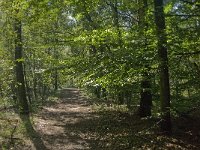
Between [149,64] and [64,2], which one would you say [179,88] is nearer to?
[149,64]

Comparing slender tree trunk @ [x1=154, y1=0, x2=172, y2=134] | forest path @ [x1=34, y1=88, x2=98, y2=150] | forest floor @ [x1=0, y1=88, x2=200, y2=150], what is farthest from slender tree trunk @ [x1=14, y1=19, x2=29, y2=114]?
slender tree trunk @ [x1=154, y1=0, x2=172, y2=134]

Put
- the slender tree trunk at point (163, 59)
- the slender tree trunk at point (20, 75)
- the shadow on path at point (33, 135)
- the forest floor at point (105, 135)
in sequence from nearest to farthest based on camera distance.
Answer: the slender tree trunk at point (163, 59) < the forest floor at point (105, 135) < the shadow on path at point (33, 135) < the slender tree trunk at point (20, 75)

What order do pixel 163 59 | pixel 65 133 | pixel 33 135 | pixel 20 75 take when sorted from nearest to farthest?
pixel 163 59
pixel 33 135
pixel 65 133
pixel 20 75

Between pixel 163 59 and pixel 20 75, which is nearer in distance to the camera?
pixel 163 59

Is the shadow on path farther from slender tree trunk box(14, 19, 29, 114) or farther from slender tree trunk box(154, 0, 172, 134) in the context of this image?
slender tree trunk box(154, 0, 172, 134)

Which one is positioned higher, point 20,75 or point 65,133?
point 20,75

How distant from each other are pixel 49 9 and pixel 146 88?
571 centimetres

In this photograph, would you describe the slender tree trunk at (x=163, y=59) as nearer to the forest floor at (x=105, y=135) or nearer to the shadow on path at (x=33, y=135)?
the forest floor at (x=105, y=135)

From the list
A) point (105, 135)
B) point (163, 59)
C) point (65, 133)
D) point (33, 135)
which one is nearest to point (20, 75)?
point (65, 133)

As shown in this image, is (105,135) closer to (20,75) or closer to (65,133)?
(65,133)

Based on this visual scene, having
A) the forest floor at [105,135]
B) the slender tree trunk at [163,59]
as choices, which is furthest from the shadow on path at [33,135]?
the slender tree trunk at [163,59]

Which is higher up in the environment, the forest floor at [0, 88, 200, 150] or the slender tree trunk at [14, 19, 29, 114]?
the slender tree trunk at [14, 19, 29, 114]

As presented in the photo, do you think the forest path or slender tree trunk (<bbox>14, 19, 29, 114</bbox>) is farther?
slender tree trunk (<bbox>14, 19, 29, 114</bbox>)

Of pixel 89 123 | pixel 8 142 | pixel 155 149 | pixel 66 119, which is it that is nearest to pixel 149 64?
pixel 155 149
